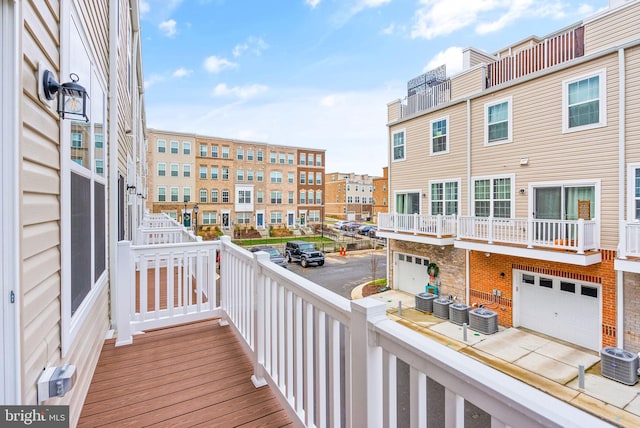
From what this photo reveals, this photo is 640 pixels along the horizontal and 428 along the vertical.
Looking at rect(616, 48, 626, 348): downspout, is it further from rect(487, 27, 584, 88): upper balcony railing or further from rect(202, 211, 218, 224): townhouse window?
rect(202, 211, 218, 224): townhouse window

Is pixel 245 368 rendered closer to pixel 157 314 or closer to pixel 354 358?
pixel 157 314

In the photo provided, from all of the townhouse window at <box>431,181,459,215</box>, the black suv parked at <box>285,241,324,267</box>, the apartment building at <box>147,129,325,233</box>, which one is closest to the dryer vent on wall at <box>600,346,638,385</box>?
the townhouse window at <box>431,181,459,215</box>

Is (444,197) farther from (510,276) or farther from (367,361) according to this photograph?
(367,361)

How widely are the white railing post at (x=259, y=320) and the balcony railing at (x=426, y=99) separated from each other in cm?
1130

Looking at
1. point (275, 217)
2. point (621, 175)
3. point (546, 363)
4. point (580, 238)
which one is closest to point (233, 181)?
point (275, 217)

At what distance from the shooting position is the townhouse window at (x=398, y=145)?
13227 mm

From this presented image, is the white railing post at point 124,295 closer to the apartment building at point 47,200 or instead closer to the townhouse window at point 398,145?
the apartment building at point 47,200

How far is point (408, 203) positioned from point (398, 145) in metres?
2.69

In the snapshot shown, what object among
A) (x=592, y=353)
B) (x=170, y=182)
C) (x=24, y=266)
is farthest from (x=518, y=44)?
(x=170, y=182)

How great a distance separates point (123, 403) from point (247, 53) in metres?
20.7

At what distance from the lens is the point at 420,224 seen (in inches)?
455

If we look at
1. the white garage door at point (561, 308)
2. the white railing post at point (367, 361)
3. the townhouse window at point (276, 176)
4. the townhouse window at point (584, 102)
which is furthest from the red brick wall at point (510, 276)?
the townhouse window at point (276, 176)

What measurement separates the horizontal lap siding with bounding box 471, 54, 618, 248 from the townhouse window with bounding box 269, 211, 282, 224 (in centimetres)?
2425

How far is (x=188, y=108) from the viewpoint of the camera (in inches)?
987
